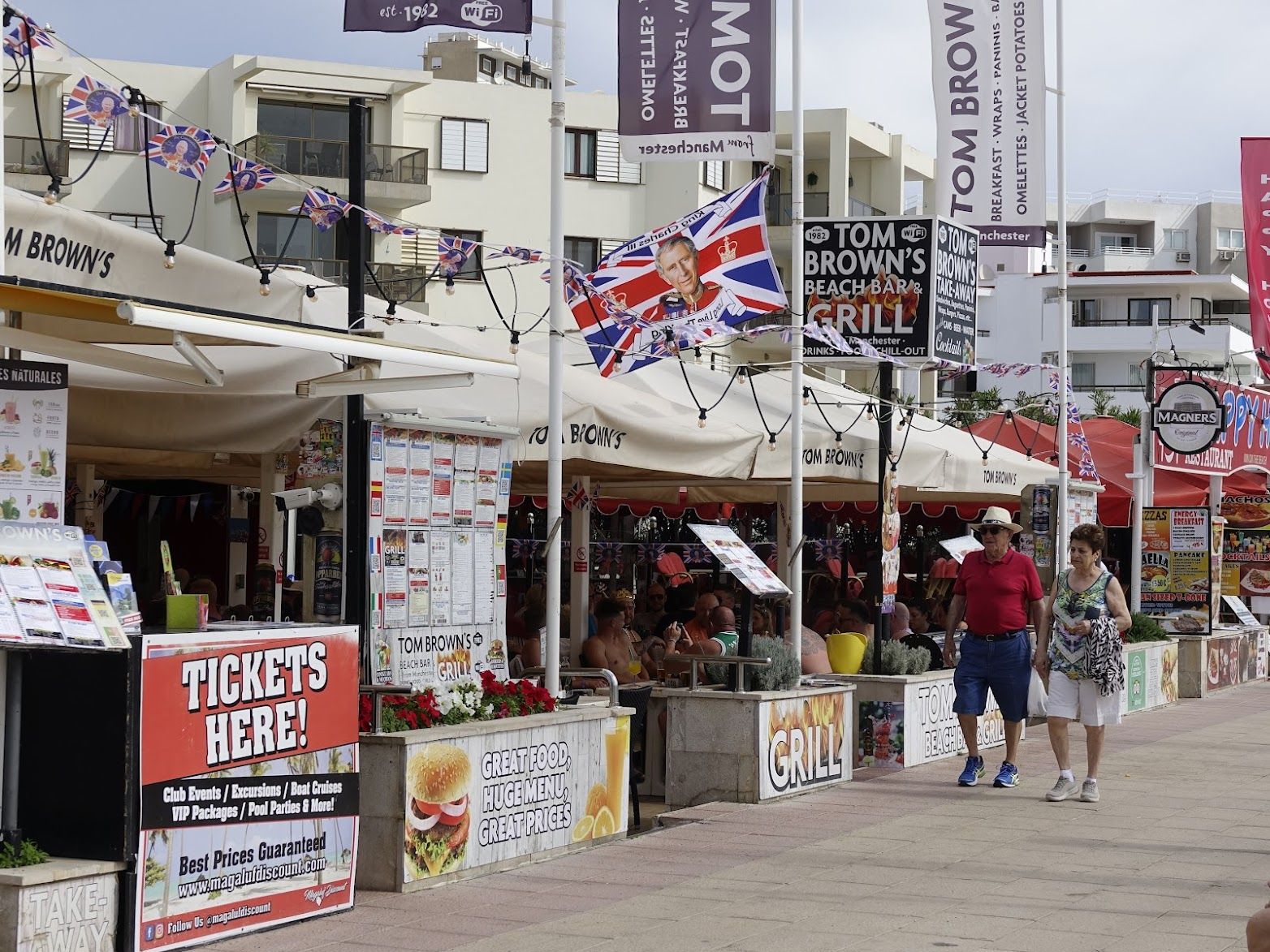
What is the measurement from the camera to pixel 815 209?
4756cm

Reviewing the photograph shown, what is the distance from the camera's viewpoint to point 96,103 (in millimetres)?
7145

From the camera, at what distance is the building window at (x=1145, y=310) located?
77.8 metres

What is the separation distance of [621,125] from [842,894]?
195 inches

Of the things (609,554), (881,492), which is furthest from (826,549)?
(881,492)

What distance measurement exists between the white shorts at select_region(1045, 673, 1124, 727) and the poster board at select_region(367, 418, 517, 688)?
3889 millimetres

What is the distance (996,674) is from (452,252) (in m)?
4.51

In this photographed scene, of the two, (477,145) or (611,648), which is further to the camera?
(477,145)

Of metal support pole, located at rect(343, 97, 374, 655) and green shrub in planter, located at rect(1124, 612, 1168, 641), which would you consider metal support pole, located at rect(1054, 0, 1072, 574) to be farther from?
metal support pole, located at rect(343, 97, 374, 655)

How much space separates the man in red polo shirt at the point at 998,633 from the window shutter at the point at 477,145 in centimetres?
3231

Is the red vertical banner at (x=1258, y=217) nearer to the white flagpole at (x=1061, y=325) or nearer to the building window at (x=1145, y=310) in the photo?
the white flagpole at (x=1061, y=325)

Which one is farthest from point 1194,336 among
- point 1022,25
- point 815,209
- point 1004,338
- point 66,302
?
point 66,302

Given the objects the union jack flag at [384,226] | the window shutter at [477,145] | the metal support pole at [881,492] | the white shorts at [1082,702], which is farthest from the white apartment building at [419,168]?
the union jack flag at [384,226]

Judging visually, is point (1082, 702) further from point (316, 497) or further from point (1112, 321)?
point (1112, 321)

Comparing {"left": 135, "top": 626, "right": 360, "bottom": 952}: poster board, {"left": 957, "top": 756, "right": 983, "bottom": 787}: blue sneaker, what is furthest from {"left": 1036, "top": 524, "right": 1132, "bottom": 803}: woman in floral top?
{"left": 135, "top": 626, "right": 360, "bottom": 952}: poster board
